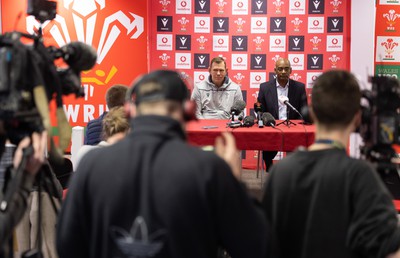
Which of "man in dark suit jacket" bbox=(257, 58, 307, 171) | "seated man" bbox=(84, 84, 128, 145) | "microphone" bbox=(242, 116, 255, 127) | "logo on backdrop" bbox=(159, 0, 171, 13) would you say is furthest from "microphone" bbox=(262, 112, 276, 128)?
"logo on backdrop" bbox=(159, 0, 171, 13)

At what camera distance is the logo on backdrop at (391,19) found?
6770 millimetres

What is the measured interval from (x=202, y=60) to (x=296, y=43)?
1381 mm

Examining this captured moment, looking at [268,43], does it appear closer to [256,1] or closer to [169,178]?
→ [256,1]

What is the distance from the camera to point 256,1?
6.84m

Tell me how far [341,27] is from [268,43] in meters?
1.06

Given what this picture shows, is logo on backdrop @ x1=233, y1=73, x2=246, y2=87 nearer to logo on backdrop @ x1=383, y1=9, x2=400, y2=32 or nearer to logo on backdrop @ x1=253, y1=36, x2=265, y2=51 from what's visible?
logo on backdrop @ x1=253, y1=36, x2=265, y2=51

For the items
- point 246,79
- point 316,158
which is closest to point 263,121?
point 246,79

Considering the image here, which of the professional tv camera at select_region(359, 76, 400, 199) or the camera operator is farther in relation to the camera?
the professional tv camera at select_region(359, 76, 400, 199)

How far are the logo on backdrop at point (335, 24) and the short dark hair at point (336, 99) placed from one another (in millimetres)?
5534

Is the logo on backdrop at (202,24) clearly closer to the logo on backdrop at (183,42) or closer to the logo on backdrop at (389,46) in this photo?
the logo on backdrop at (183,42)

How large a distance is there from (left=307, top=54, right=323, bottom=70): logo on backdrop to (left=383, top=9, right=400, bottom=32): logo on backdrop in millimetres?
1036

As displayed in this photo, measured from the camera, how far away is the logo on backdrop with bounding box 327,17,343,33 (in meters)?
6.82

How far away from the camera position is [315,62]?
22.7 ft

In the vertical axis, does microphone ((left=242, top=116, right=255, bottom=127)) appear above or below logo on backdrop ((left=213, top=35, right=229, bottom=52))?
below
